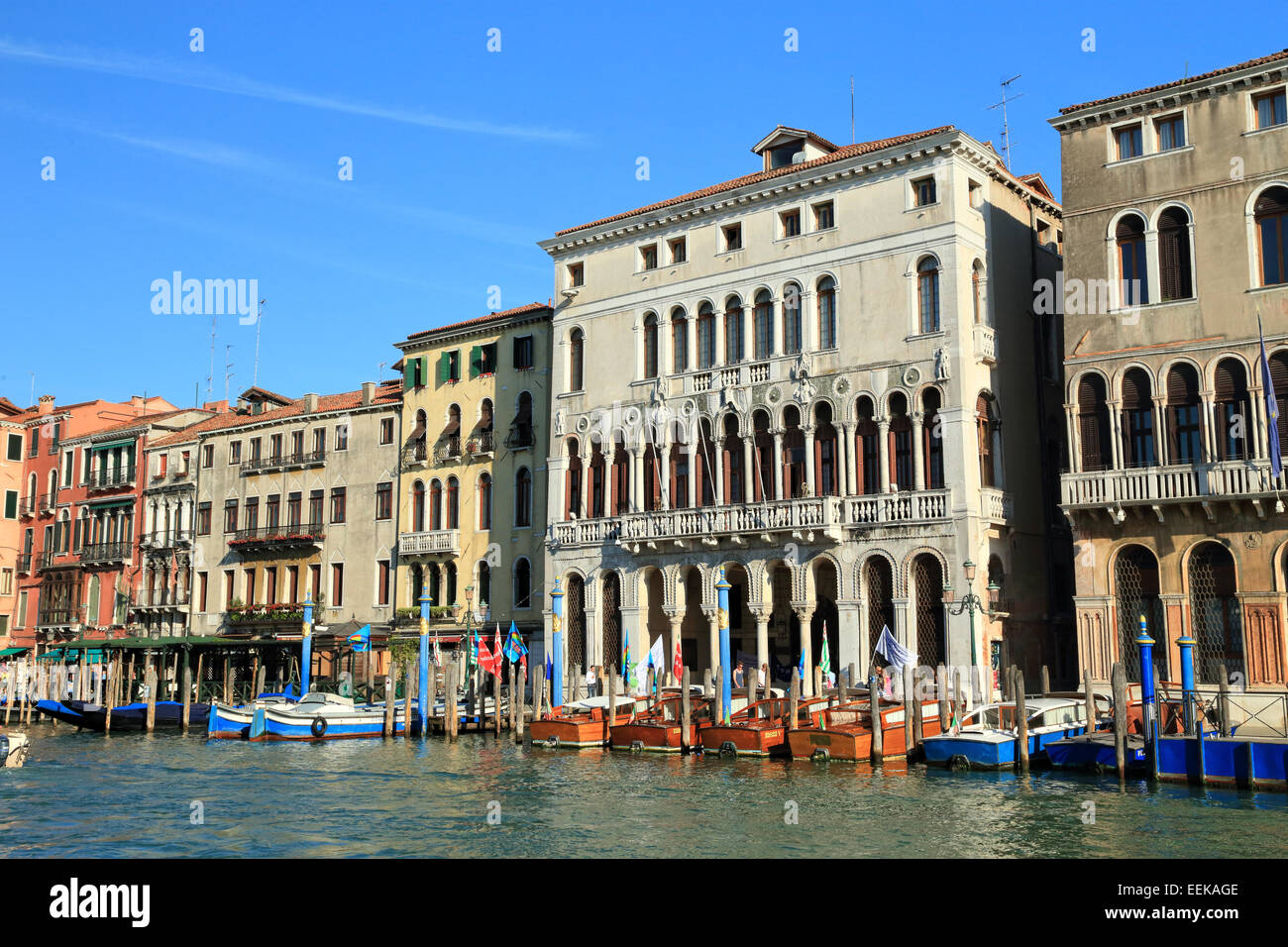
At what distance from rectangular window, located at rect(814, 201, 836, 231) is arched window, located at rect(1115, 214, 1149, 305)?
23.8ft

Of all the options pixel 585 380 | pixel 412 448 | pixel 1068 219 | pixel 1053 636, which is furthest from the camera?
pixel 412 448

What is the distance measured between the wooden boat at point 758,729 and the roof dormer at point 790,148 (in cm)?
1536

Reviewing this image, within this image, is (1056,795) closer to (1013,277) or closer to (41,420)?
(1013,277)

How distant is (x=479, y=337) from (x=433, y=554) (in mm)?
7388

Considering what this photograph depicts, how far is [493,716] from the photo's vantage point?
3225cm

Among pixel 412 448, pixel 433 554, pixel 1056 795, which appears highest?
pixel 412 448

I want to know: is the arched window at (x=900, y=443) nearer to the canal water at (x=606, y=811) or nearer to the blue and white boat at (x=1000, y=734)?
the blue and white boat at (x=1000, y=734)

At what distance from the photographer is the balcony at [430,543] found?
39.9m

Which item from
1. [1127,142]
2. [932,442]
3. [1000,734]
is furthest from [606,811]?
[1127,142]

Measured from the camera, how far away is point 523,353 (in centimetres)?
3931

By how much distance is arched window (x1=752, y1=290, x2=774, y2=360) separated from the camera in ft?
107

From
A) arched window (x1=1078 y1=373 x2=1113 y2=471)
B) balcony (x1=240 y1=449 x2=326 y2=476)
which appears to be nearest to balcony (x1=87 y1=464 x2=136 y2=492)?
balcony (x1=240 y1=449 x2=326 y2=476)

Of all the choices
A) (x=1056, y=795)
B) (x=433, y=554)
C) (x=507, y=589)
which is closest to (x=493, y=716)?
(x=507, y=589)

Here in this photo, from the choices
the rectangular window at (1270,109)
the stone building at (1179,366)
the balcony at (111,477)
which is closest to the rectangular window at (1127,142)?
the stone building at (1179,366)
